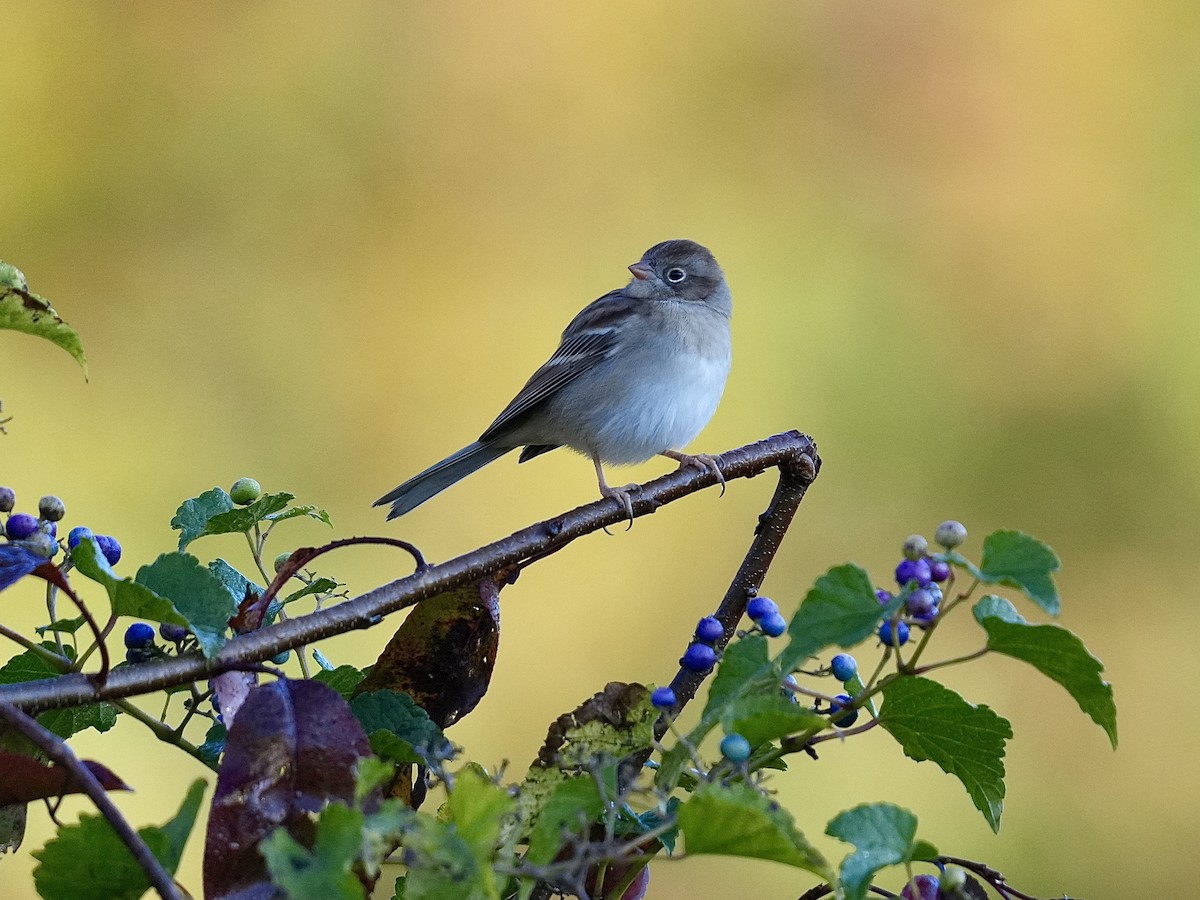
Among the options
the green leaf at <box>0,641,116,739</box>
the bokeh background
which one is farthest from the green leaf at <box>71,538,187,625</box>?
the bokeh background

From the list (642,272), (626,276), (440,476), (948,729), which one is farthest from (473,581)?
(626,276)

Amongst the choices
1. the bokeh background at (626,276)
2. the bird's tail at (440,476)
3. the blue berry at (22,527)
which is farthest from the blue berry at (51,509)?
the bokeh background at (626,276)

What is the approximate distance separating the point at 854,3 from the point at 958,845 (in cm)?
315

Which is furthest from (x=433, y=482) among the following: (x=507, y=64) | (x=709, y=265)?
(x=507, y=64)

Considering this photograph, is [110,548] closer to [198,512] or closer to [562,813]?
[198,512]

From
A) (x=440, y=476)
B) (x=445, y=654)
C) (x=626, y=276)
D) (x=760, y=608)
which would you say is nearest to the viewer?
(x=445, y=654)

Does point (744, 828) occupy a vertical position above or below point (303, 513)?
below

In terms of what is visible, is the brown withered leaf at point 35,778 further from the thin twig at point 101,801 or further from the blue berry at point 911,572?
the blue berry at point 911,572

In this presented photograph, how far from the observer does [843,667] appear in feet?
4.13

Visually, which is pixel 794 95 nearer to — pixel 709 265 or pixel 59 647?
pixel 709 265

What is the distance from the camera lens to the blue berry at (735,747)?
0.90 metres

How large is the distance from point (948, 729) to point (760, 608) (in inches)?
10.2

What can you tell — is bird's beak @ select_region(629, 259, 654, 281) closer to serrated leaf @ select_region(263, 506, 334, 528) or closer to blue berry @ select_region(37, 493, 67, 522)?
serrated leaf @ select_region(263, 506, 334, 528)

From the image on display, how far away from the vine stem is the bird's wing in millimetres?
2174
